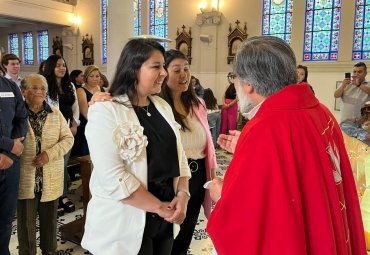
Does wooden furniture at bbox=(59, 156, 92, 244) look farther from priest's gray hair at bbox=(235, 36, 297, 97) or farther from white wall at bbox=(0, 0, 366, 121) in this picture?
A: white wall at bbox=(0, 0, 366, 121)

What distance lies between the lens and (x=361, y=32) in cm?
811

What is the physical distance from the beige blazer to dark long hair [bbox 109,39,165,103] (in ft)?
3.35

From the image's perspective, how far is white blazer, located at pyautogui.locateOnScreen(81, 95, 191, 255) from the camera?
147 centimetres

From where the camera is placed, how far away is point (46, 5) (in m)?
12.4

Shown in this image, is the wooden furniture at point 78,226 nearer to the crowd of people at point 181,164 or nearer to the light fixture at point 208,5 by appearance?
the crowd of people at point 181,164

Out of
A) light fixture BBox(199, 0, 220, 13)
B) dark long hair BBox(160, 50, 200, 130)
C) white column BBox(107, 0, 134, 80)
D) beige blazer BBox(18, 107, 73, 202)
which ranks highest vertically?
light fixture BBox(199, 0, 220, 13)

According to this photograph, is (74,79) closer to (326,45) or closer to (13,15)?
(326,45)

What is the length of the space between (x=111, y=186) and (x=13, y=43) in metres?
16.3

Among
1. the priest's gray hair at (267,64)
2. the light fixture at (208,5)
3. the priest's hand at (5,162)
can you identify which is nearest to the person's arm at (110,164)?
the priest's gray hair at (267,64)

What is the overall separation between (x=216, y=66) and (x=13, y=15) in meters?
6.95

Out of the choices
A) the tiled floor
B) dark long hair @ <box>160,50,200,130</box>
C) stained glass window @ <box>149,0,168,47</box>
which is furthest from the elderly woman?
stained glass window @ <box>149,0,168,47</box>

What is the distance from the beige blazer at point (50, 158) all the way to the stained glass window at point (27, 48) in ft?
45.3

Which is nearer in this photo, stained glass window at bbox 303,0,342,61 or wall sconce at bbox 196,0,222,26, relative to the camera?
stained glass window at bbox 303,0,342,61

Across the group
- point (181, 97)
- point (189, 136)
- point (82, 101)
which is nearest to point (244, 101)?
point (189, 136)
